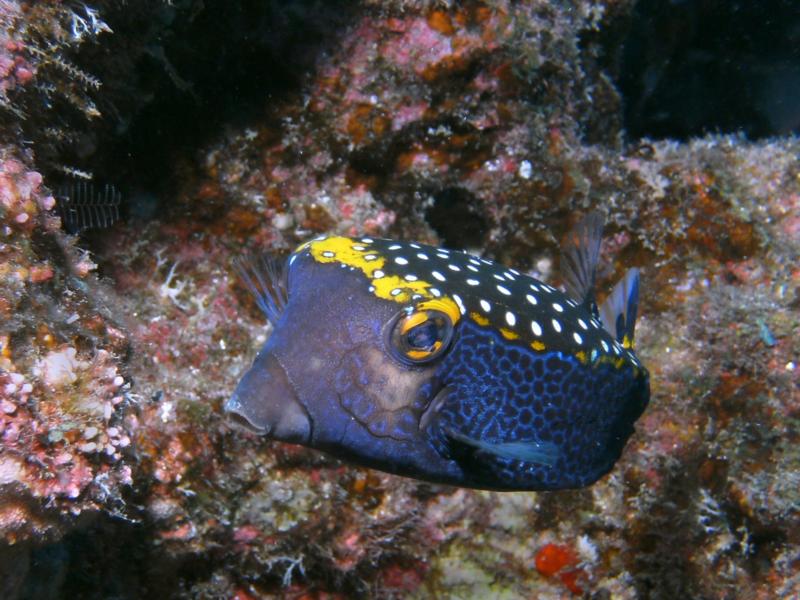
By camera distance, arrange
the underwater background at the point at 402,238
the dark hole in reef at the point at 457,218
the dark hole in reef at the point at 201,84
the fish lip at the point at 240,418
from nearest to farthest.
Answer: the fish lip at the point at 240,418 → the underwater background at the point at 402,238 → the dark hole in reef at the point at 201,84 → the dark hole in reef at the point at 457,218

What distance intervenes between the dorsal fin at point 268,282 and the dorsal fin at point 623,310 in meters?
1.91

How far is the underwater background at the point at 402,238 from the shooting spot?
362cm

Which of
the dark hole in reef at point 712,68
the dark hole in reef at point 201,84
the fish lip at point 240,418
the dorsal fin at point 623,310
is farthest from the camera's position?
the dark hole in reef at point 712,68

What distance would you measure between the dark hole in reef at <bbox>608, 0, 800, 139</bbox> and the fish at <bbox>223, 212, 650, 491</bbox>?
579 centimetres

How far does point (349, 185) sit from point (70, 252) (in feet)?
6.24

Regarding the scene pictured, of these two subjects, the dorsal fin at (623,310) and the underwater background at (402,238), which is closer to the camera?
the dorsal fin at (623,310)

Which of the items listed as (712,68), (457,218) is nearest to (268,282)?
(457,218)

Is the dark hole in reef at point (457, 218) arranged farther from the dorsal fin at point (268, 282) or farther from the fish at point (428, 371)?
the dorsal fin at point (268, 282)

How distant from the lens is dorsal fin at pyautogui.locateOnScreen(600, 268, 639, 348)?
10.6ft

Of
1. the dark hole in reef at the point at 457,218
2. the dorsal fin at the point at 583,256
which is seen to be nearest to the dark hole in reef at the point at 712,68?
the dark hole in reef at the point at 457,218

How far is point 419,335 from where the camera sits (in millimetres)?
2129

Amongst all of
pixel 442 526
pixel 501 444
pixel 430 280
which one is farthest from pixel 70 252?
pixel 442 526

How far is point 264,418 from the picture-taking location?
2033mm

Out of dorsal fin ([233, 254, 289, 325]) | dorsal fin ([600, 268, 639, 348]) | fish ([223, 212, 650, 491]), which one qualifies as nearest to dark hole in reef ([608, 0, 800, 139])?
dorsal fin ([600, 268, 639, 348])
